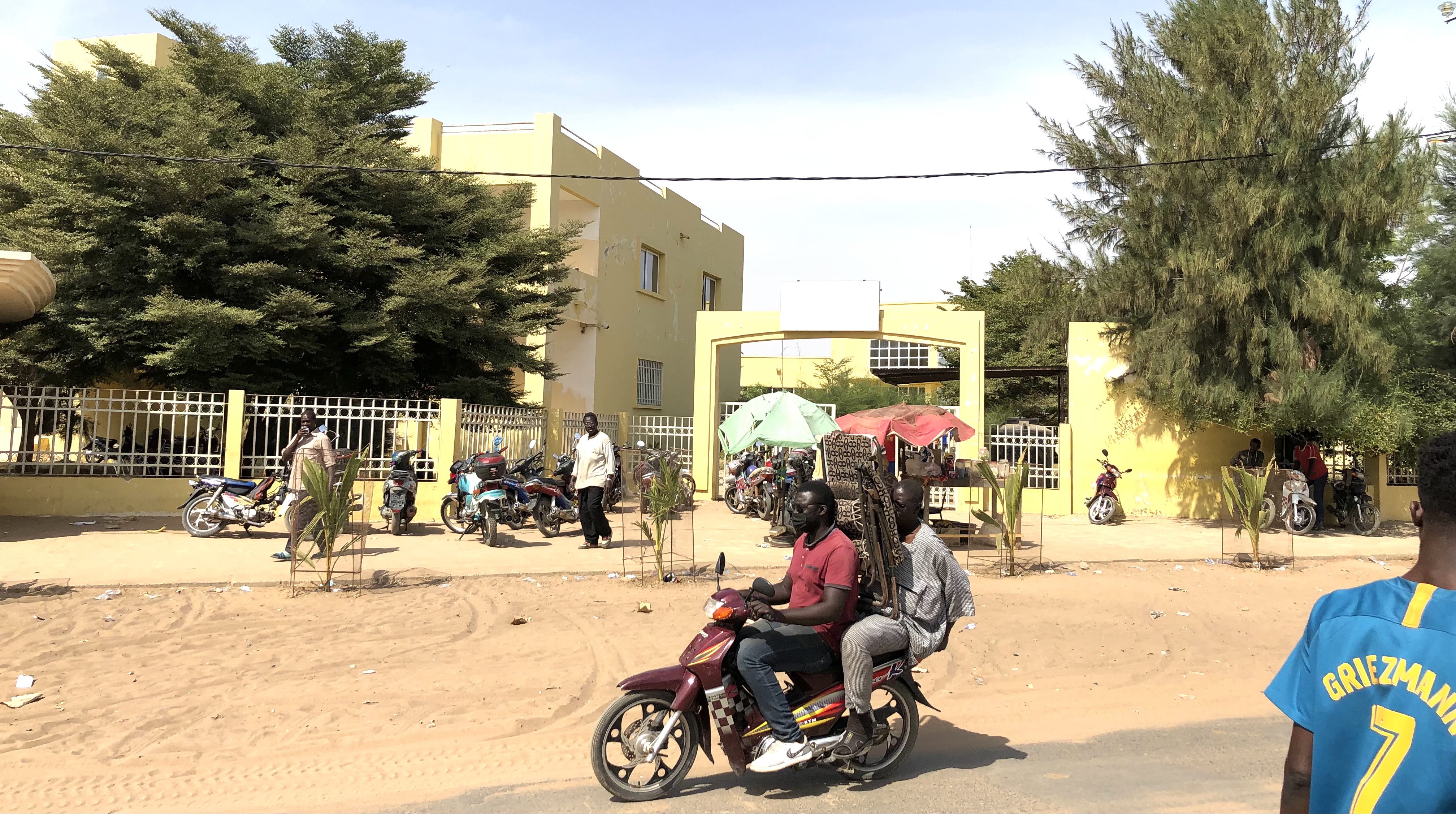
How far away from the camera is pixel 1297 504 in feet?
49.5

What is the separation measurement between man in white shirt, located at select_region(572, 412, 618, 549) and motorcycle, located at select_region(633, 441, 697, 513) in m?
0.52

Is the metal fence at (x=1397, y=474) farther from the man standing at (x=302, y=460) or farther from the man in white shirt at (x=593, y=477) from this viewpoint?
the man standing at (x=302, y=460)

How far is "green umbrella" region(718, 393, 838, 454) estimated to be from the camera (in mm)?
13508

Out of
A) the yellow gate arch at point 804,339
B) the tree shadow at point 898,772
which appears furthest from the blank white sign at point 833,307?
the tree shadow at point 898,772

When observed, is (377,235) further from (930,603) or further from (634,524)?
(930,603)

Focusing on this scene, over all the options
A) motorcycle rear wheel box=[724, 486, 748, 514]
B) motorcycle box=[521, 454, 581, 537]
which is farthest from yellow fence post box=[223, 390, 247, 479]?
motorcycle rear wheel box=[724, 486, 748, 514]

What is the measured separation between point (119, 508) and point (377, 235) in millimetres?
6165

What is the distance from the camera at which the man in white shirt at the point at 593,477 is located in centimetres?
1155

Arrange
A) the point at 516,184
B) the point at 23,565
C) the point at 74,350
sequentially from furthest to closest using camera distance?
the point at 516,184 → the point at 74,350 → the point at 23,565

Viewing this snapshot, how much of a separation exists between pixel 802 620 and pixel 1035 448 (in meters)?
14.7

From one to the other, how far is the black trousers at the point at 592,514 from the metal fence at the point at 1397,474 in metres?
14.4

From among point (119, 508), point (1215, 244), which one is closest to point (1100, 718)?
point (1215, 244)

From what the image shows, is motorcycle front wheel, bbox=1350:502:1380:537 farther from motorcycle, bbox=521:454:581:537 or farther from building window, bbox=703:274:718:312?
building window, bbox=703:274:718:312

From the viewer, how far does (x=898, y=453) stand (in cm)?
1725
